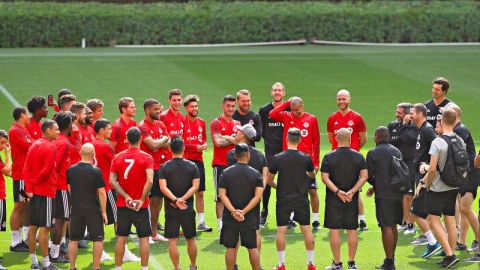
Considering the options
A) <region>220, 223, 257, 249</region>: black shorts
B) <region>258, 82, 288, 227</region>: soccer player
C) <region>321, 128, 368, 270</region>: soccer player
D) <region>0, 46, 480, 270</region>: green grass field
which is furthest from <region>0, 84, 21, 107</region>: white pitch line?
<region>220, 223, 257, 249</region>: black shorts

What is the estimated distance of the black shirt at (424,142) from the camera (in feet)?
52.1

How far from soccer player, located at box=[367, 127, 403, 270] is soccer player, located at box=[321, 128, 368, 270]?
291 millimetres

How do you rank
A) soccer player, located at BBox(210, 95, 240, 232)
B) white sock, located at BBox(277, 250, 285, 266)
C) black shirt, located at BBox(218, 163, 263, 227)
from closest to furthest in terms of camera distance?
1. black shirt, located at BBox(218, 163, 263, 227)
2. white sock, located at BBox(277, 250, 285, 266)
3. soccer player, located at BBox(210, 95, 240, 232)

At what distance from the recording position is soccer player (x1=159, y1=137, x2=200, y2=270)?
14289 mm

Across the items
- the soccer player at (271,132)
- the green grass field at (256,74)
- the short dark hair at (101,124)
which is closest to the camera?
the short dark hair at (101,124)

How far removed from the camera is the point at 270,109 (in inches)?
715

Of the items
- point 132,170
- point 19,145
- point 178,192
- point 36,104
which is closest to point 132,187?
point 132,170

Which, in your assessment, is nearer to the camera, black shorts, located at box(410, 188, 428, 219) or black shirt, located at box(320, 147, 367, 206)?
black shirt, located at box(320, 147, 367, 206)

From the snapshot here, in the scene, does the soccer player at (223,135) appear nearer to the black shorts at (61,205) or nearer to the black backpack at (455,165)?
the black shorts at (61,205)

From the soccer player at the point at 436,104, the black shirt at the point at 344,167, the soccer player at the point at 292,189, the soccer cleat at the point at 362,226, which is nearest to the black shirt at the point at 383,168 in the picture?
the black shirt at the point at 344,167

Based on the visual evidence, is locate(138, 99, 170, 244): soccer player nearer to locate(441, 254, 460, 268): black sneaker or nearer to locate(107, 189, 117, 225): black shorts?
locate(107, 189, 117, 225): black shorts

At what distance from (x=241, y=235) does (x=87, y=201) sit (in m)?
2.11

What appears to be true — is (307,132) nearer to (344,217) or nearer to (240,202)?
(344,217)

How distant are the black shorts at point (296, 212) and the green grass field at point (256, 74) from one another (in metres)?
7.11
